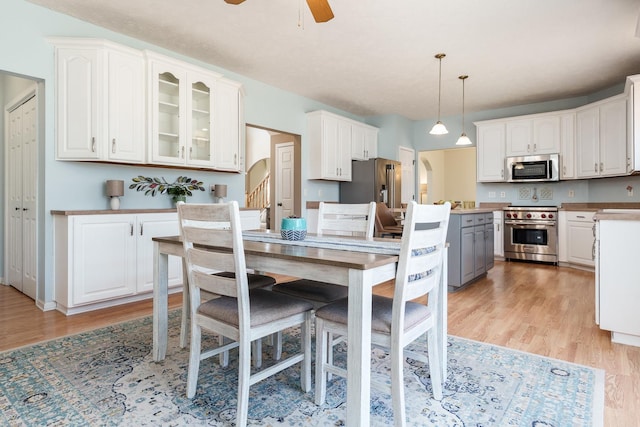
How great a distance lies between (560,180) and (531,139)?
0.79 metres

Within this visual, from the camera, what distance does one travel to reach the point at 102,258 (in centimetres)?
309

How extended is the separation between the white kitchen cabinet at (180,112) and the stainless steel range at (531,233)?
15.7 feet

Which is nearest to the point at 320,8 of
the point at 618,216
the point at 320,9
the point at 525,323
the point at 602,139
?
the point at 320,9

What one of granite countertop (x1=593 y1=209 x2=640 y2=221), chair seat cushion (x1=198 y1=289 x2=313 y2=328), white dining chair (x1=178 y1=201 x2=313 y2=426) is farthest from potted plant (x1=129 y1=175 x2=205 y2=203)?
granite countertop (x1=593 y1=209 x2=640 y2=221)

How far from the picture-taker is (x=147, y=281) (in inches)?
133

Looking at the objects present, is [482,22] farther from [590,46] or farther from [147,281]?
[147,281]

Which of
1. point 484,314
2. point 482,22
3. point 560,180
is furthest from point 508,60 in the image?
point 484,314

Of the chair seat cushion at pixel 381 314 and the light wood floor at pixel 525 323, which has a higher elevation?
→ the chair seat cushion at pixel 381 314

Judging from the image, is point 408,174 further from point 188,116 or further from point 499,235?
point 188,116

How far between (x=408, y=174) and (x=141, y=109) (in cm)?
501

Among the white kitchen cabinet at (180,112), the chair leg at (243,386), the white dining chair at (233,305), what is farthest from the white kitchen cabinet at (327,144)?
the chair leg at (243,386)

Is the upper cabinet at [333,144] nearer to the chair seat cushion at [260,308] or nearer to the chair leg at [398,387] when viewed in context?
the chair seat cushion at [260,308]

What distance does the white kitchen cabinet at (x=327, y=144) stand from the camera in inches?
216

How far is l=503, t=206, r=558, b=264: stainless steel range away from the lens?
5441mm
